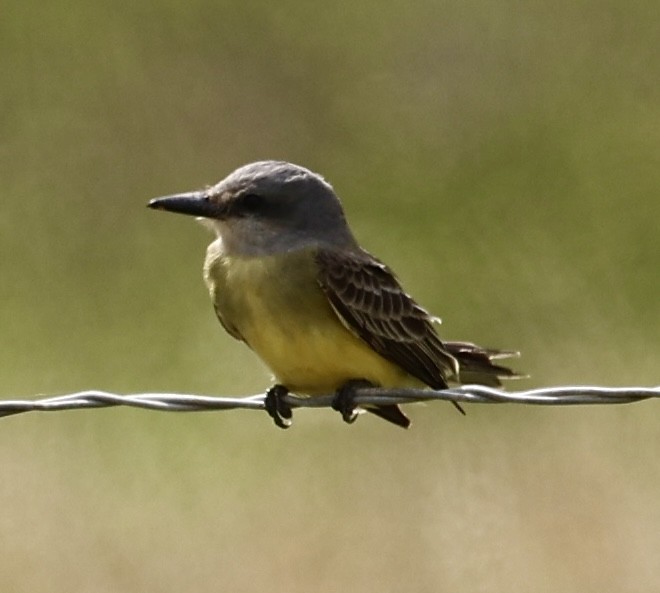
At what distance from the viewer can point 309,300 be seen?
231 inches

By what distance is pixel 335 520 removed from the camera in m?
8.27

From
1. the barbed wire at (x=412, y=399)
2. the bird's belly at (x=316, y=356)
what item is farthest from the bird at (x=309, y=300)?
the barbed wire at (x=412, y=399)

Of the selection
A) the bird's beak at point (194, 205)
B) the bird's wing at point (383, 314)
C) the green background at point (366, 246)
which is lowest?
the bird's wing at point (383, 314)

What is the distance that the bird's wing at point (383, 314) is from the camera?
Result: 5.91 metres

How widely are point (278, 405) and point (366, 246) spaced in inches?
202

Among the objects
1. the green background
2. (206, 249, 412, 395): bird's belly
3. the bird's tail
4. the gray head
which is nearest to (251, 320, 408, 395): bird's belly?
(206, 249, 412, 395): bird's belly

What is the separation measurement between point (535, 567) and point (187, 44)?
21.8ft

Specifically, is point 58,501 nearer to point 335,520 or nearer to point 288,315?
point 335,520

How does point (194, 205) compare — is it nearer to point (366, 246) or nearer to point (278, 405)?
point (278, 405)

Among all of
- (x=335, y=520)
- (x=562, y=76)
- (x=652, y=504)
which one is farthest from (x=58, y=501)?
(x=562, y=76)

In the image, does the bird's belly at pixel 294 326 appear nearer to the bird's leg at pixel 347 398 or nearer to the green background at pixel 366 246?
the bird's leg at pixel 347 398

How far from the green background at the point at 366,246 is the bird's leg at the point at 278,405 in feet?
6.64

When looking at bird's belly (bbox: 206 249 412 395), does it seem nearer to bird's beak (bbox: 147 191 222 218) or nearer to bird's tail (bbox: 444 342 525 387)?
bird's beak (bbox: 147 191 222 218)

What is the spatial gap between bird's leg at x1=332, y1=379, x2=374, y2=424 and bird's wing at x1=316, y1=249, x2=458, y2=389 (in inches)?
6.1
